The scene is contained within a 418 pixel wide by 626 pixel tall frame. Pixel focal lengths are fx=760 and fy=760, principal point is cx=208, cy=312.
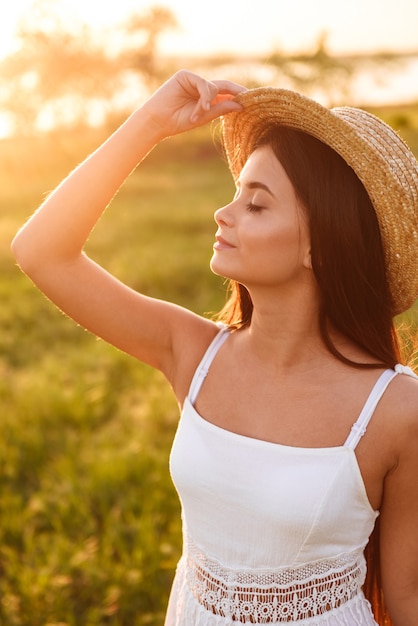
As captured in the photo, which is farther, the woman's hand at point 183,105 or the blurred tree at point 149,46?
the blurred tree at point 149,46

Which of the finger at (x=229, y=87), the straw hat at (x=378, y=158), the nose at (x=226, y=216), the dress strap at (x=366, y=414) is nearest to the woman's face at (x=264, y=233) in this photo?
the nose at (x=226, y=216)

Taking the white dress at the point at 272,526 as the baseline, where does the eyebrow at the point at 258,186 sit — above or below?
above

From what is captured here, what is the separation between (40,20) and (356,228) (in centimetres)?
3054

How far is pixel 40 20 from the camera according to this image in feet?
96.8

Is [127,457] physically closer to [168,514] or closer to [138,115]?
[168,514]

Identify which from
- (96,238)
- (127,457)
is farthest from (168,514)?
(96,238)

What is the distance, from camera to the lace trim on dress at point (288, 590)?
1.93 metres

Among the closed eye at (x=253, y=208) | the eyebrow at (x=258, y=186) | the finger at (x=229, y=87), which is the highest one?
the finger at (x=229, y=87)

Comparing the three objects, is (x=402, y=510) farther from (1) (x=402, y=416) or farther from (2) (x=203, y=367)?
(2) (x=203, y=367)

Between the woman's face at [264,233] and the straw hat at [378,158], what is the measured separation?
0.13m

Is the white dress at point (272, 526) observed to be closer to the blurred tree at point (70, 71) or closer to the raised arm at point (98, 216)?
the raised arm at point (98, 216)

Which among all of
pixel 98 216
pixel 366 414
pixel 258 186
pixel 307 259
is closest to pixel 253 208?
pixel 258 186

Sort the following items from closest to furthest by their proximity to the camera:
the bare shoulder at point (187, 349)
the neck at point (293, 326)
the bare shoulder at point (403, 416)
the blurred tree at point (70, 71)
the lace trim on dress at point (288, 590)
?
the bare shoulder at point (403, 416), the lace trim on dress at point (288, 590), the neck at point (293, 326), the bare shoulder at point (187, 349), the blurred tree at point (70, 71)

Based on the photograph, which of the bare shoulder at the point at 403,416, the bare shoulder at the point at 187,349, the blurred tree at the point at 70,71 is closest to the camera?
the bare shoulder at the point at 403,416
